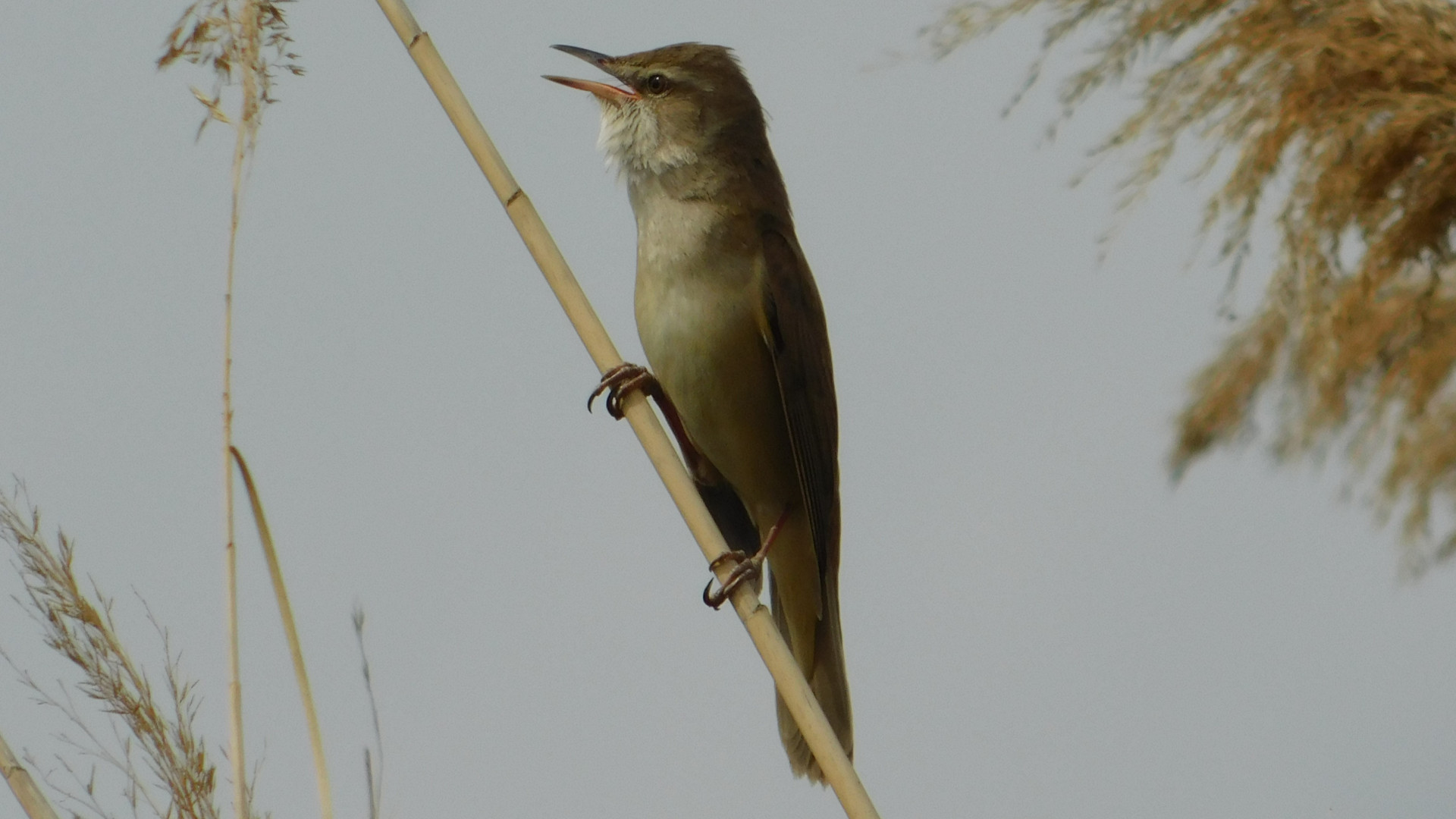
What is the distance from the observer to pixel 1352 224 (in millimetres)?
3357

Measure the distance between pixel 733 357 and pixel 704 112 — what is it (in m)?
0.58

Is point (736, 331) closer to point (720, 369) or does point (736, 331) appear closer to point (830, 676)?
point (720, 369)

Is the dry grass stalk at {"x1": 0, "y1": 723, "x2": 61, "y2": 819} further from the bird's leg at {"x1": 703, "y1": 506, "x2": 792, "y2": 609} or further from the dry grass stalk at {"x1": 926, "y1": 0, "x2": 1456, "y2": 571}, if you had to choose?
the dry grass stalk at {"x1": 926, "y1": 0, "x2": 1456, "y2": 571}

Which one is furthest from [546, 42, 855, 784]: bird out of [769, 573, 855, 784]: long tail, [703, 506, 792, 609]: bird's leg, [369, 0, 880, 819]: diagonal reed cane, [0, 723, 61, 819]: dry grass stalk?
[0, 723, 61, 819]: dry grass stalk

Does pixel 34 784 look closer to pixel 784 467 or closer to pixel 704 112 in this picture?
pixel 784 467

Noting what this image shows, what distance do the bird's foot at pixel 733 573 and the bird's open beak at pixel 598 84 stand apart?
1.05 m

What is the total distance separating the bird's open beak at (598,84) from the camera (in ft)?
9.75

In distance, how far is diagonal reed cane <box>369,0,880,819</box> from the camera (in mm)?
1971

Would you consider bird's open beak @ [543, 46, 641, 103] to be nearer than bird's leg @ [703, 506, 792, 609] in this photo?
No

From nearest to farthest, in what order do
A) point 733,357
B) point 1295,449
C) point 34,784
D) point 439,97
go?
1. point 34,784
2. point 439,97
3. point 733,357
4. point 1295,449

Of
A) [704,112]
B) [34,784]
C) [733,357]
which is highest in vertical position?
[704,112]

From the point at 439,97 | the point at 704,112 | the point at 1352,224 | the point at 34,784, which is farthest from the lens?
the point at 1352,224

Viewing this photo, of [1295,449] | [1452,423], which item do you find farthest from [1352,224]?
[1295,449]

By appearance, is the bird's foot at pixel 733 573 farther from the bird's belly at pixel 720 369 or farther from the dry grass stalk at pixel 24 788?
the dry grass stalk at pixel 24 788
